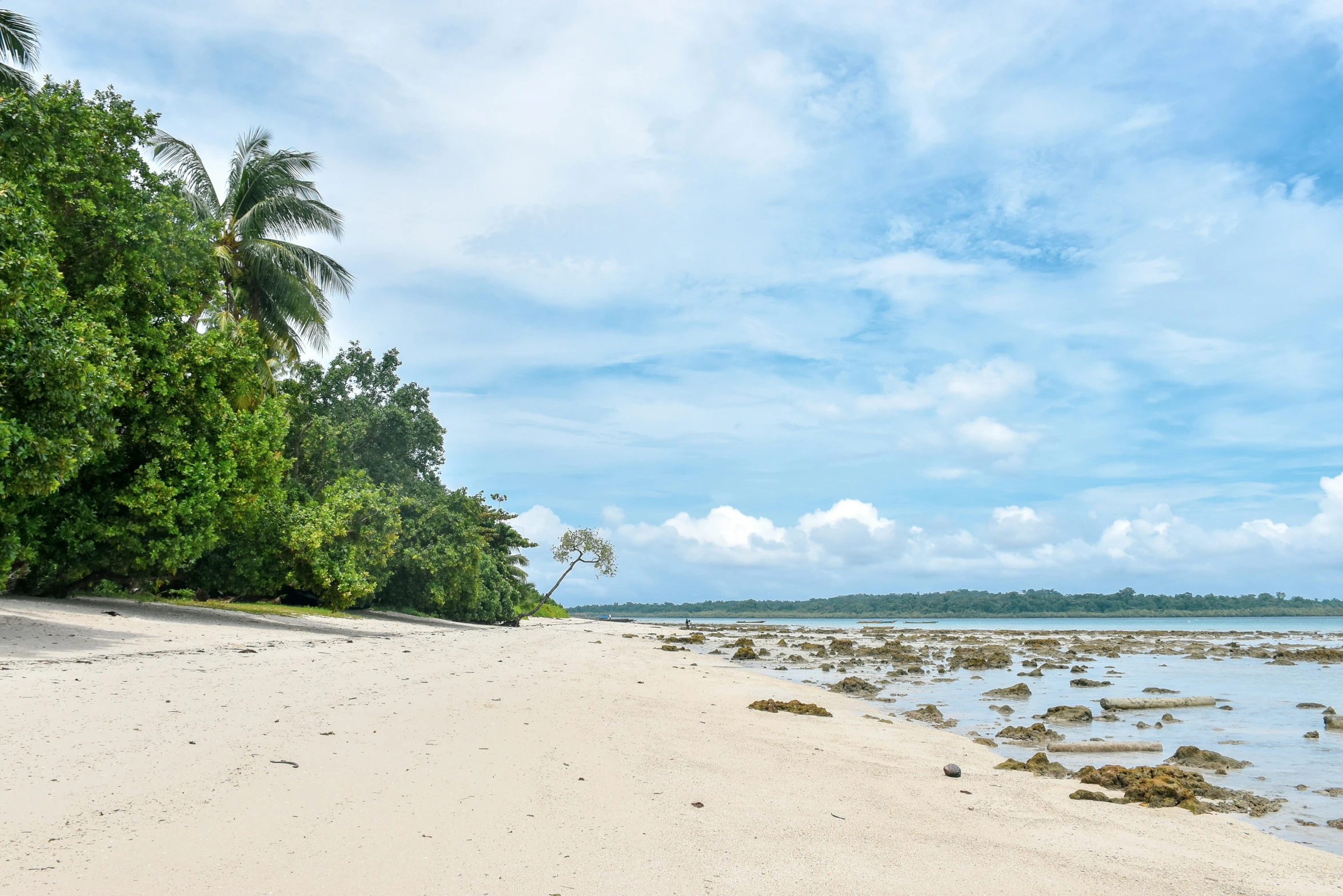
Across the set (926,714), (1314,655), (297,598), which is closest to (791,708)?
(926,714)

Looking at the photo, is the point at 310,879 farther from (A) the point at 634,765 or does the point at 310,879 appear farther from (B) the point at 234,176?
(B) the point at 234,176

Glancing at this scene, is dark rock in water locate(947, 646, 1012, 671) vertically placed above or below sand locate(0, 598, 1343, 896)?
below

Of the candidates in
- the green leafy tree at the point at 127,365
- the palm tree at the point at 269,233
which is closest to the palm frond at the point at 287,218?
the palm tree at the point at 269,233

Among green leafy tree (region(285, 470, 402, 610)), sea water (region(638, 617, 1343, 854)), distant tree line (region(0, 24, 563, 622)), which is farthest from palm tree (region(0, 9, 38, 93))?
sea water (region(638, 617, 1343, 854))

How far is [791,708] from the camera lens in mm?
11945

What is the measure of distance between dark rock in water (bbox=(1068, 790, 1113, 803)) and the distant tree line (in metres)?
13.8

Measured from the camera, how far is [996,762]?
8859mm

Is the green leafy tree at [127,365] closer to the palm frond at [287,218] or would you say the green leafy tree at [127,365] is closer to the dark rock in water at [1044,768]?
the palm frond at [287,218]

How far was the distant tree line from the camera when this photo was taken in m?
11.9

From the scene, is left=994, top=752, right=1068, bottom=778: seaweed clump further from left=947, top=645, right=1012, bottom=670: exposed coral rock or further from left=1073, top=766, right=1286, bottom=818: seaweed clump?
left=947, top=645, right=1012, bottom=670: exposed coral rock

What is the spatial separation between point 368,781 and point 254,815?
3.23ft

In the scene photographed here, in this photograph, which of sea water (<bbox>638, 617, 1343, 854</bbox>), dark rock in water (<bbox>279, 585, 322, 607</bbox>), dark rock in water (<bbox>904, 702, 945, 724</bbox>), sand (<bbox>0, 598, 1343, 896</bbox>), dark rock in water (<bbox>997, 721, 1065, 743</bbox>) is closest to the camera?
sand (<bbox>0, 598, 1343, 896</bbox>)

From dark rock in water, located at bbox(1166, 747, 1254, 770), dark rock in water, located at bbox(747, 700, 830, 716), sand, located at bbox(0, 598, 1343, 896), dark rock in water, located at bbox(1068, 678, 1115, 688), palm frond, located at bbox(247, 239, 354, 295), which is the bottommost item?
dark rock in water, located at bbox(1068, 678, 1115, 688)

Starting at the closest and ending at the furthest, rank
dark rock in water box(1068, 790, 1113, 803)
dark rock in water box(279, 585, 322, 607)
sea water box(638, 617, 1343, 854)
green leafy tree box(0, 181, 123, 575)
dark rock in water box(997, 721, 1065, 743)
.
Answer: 1. dark rock in water box(1068, 790, 1113, 803)
2. sea water box(638, 617, 1343, 854)
3. green leafy tree box(0, 181, 123, 575)
4. dark rock in water box(997, 721, 1065, 743)
5. dark rock in water box(279, 585, 322, 607)
